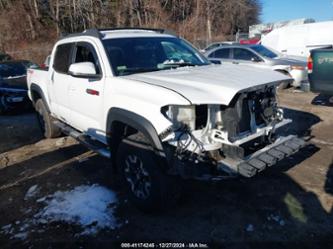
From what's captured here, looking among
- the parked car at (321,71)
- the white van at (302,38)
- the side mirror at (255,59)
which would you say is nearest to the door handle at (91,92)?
the parked car at (321,71)

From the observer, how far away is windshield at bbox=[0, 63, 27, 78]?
10.5 meters

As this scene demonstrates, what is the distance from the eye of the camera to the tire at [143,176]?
339cm

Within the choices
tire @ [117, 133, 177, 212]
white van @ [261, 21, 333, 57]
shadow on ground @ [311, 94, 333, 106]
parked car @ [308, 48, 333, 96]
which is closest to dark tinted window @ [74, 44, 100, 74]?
tire @ [117, 133, 177, 212]

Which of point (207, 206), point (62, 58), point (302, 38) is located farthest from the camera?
point (302, 38)

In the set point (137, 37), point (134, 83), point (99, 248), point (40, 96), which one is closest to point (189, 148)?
point (134, 83)

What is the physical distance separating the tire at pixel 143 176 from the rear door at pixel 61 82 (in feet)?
6.07

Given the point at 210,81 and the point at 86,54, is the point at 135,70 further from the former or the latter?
the point at 210,81

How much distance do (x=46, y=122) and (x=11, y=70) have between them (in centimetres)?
506

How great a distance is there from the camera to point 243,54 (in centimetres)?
1128

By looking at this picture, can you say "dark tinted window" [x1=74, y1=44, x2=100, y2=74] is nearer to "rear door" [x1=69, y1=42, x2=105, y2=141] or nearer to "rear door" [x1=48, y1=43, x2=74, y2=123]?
"rear door" [x1=69, y1=42, x2=105, y2=141]

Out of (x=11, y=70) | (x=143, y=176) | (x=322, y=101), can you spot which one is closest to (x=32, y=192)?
(x=143, y=176)

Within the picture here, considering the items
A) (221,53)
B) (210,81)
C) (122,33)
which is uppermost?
(122,33)

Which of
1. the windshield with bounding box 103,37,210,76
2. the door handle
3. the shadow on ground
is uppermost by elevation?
the windshield with bounding box 103,37,210,76

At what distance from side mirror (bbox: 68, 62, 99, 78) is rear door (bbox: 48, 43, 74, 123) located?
936mm
